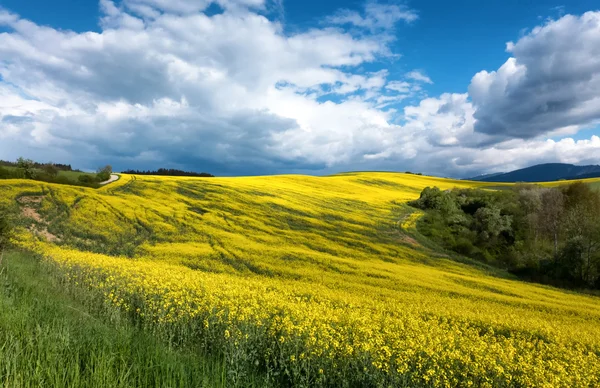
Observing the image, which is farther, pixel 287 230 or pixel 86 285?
pixel 287 230

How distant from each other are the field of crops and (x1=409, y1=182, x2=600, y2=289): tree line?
3.89 meters

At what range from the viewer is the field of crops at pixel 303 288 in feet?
28.0

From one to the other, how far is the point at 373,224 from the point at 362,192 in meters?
22.6

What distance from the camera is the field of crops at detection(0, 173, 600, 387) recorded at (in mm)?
8531

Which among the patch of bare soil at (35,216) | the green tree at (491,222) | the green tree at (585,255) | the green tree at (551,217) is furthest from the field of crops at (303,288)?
the green tree at (551,217)

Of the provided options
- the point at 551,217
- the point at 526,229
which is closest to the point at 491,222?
the point at 526,229

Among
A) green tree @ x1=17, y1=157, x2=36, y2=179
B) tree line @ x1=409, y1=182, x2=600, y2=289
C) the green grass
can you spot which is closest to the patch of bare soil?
green tree @ x1=17, y1=157, x2=36, y2=179

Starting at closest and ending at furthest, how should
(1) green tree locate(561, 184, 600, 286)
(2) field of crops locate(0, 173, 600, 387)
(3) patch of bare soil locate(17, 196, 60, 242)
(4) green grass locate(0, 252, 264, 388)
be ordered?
(4) green grass locate(0, 252, 264, 388)
(2) field of crops locate(0, 173, 600, 387)
(3) patch of bare soil locate(17, 196, 60, 242)
(1) green tree locate(561, 184, 600, 286)

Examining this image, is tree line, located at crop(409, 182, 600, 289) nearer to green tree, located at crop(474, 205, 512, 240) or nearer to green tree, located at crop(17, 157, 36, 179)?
green tree, located at crop(474, 205, 512, 240)

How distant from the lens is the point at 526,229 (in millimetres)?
42625

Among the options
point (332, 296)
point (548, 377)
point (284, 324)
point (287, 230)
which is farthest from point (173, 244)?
point (548, 377)

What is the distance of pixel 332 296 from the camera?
1644 cm

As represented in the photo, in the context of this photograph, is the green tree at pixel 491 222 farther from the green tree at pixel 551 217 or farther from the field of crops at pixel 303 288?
the field of crops at pixel 303 288

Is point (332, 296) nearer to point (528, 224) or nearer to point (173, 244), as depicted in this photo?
point (173, 244)
